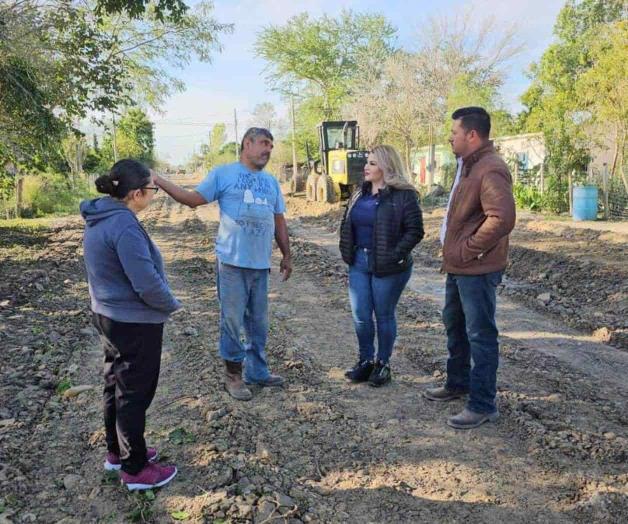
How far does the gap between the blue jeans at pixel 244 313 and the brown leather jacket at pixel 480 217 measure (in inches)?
53.4

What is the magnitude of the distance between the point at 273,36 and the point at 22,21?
3537cm

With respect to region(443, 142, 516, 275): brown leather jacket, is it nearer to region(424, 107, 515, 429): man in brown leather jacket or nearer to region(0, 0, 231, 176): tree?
region(424, 107, 515, 429): man in brown leather jacket

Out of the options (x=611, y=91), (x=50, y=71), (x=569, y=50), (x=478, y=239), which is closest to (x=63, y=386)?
(x=478, y=239)

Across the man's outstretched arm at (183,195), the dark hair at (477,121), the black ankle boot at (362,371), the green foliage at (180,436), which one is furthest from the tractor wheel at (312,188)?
the green foliage at (180,436)

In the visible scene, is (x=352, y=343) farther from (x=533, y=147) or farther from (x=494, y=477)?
(x=533, y=147)

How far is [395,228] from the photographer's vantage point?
4.14 meters

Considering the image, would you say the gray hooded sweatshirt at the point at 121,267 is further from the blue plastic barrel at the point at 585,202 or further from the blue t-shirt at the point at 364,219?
the blue plastic barrel at the point at 585,202

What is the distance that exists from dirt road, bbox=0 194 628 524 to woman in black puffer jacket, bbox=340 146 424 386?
1.39ft

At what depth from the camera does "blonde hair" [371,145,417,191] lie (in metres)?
4.12

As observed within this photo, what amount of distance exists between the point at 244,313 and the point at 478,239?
1746 mm

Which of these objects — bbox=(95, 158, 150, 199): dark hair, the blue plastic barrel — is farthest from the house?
bbox=(95, 158, 150, 199): dark hair

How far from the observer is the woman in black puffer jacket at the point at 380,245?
13.6ft

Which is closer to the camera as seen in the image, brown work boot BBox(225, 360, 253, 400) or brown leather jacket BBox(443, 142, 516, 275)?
brown leather jacket BBox(443, 142, 516, 275)

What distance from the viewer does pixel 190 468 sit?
320 centimetres
